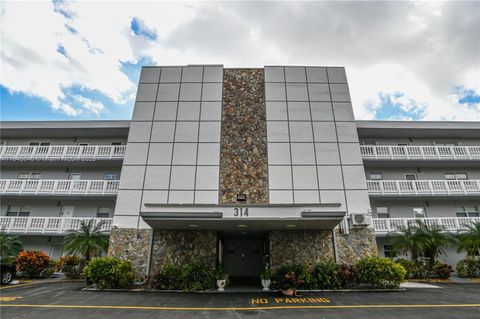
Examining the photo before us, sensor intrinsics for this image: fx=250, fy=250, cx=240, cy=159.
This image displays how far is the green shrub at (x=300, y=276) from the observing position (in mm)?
11805

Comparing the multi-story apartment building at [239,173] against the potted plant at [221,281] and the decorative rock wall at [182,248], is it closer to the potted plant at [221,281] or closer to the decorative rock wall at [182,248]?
the decorative rock wall at [182,248]

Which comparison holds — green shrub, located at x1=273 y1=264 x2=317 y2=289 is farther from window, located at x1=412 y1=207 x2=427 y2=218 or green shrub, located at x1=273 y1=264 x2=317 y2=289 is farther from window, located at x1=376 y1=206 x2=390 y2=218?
window, located at x1=412 y1=207 x2=427 y2=218

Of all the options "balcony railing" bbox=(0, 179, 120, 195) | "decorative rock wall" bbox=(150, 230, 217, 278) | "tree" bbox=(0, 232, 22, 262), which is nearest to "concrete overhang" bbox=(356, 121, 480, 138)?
"decorative rock wall" bbox=(150, 230, 217, 278)

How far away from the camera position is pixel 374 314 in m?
7.95

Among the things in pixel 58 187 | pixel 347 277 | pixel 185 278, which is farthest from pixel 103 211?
pixel 347 277

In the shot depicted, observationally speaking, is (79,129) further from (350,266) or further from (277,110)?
(350,266)

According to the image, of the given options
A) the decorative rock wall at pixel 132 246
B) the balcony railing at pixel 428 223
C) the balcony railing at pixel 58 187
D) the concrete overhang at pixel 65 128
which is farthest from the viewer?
the concrete overhang at pixel 65 128

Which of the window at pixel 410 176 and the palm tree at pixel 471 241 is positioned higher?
the window at pixel 410 176

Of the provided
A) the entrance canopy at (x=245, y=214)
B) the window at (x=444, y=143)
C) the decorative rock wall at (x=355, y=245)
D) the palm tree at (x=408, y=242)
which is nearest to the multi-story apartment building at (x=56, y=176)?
the entrance canopy at (x=245, y=214)

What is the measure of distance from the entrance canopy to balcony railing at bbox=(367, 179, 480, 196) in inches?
299

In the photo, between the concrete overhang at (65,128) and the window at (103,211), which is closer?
the window at (103,211)

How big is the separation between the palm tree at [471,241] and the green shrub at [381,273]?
6.64m

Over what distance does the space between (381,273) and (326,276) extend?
2576 mm

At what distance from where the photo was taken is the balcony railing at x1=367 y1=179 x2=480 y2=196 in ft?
56.7
